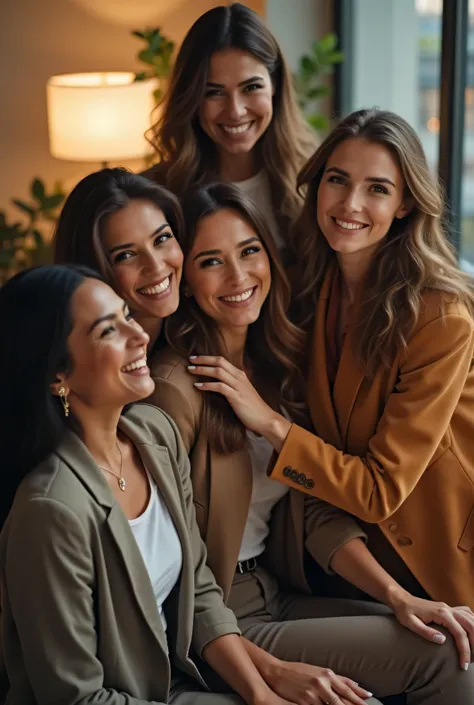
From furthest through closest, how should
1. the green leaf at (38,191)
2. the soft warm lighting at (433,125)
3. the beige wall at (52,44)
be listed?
the beige wall at (52,44), the green leaf at (38,191), the soft warm lighting at (433,125)

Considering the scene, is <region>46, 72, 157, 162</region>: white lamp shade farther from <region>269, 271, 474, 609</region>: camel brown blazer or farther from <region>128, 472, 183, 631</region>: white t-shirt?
<region>128, 472, 183, 631</region>: white t-shirt

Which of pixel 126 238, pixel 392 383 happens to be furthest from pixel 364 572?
pixel 126 238

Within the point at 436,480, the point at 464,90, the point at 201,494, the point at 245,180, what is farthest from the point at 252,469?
the point at 464,90

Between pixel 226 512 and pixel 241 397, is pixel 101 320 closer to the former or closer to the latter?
pixel 241 397

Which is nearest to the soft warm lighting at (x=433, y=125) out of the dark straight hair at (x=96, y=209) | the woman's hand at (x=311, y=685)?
the dark straight hair at (x=96, y=209)

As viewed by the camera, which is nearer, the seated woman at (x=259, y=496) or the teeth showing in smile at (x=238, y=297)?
the seated woman at (x=259, y=496)

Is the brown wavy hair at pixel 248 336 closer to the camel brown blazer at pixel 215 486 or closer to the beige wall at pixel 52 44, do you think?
the camel brown blazer at pixel 215 486

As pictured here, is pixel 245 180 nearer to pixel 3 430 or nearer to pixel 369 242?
pixel 369 242

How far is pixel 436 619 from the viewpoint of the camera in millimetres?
1958

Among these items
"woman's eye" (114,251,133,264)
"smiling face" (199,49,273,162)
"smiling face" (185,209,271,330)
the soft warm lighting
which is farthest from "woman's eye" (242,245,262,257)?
the soft warm lighting

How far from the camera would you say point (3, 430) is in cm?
165

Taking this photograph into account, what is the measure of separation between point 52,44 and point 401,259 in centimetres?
276

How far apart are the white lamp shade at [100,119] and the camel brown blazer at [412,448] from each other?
206cm

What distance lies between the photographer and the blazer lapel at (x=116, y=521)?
1.64m
